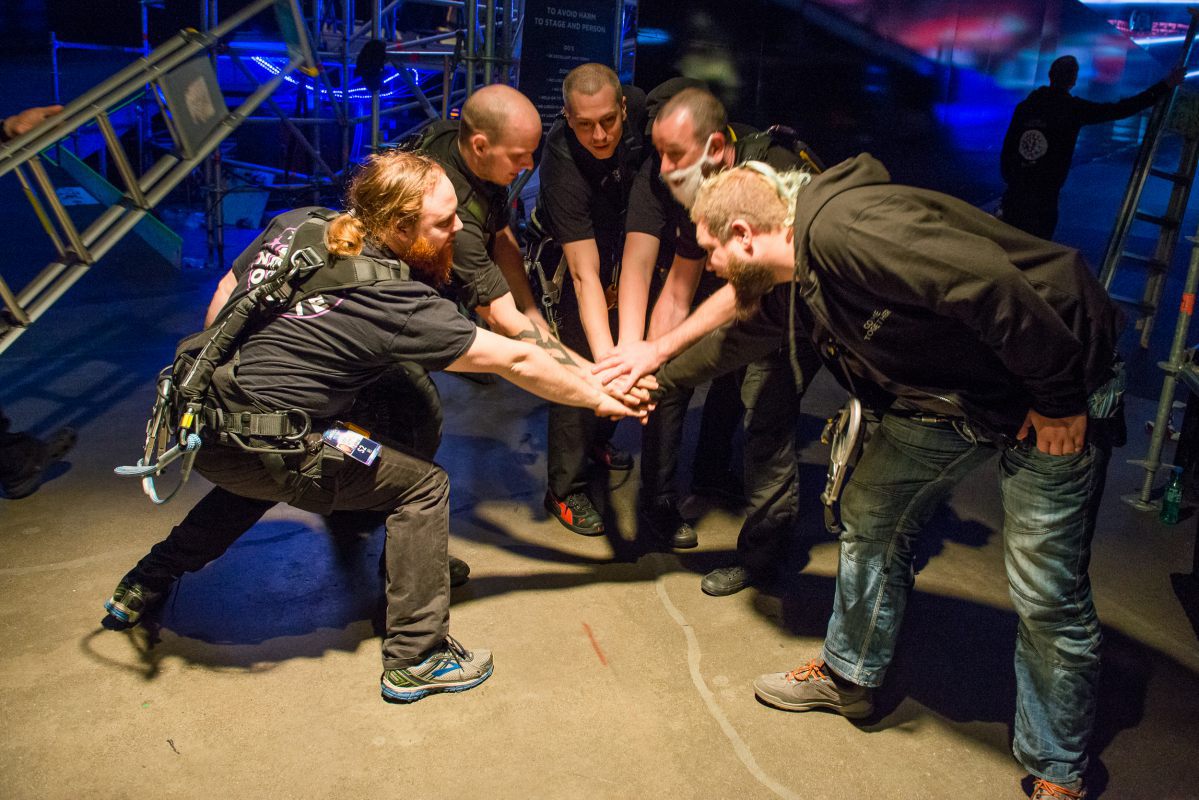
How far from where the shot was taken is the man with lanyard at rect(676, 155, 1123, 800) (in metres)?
1.95

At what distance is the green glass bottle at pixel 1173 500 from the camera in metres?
3.94

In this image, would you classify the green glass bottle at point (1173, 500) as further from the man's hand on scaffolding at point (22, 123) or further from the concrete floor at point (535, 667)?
the man's hand on scaffolding at point (22, 123)

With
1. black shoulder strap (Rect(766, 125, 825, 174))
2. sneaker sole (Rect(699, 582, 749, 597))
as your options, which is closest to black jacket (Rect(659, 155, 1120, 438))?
black shoulder strap (Rect(766, 125, 825, 174))

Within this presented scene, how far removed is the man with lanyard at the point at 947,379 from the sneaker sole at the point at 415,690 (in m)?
1.11

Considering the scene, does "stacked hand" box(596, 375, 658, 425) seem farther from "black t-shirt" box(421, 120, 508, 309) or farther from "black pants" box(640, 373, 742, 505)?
"black t-shirt" box(421, 120, 508, 309)

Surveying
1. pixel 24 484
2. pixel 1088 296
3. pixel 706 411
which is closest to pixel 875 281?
pixel 1088 296

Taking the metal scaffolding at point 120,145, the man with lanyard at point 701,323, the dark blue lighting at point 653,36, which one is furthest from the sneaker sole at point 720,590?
the dark blue lighting at point 653,36

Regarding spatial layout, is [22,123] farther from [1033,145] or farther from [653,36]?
[1033,145]

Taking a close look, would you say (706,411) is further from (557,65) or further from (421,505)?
(557,65)

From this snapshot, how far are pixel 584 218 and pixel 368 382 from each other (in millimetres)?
1337

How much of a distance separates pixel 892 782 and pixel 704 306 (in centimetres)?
166

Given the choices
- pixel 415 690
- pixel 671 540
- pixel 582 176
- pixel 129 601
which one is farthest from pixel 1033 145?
pixel 129 601

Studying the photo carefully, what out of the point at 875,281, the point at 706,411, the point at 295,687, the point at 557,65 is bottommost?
the point at 295,687

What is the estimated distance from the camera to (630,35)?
9023 mm
